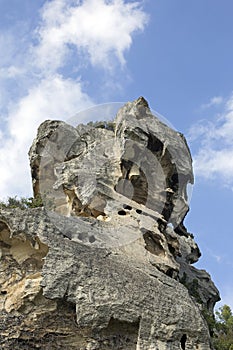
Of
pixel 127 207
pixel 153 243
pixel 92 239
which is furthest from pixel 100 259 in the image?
pixel 127 207

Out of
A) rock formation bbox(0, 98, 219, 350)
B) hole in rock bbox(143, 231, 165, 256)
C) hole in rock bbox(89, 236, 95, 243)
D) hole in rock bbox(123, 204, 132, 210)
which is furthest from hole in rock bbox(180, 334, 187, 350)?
hole in rock bbox(123, 204, 132, 210)

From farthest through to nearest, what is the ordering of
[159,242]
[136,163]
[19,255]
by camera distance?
[136,163], [159,242], [19,255]

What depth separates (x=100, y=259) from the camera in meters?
17.9

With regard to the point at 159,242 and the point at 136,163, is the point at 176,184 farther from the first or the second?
the point at 159,242

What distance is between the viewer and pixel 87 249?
1806 cm

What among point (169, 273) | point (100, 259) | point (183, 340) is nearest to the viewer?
point (183, 340)

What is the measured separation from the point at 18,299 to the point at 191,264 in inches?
755

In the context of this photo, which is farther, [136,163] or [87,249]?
[136,163]

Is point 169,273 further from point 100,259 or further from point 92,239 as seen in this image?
point 100,259

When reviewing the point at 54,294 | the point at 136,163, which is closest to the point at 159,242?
the point at 136,163

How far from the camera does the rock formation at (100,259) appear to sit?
1644cm

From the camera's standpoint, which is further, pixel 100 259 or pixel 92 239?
pixel 92 239

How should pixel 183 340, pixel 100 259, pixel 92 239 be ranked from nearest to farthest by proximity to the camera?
pixel 183 340 < pixel 100 259 < pixel 92 239

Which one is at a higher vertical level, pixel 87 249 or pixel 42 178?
pixel 42 178
